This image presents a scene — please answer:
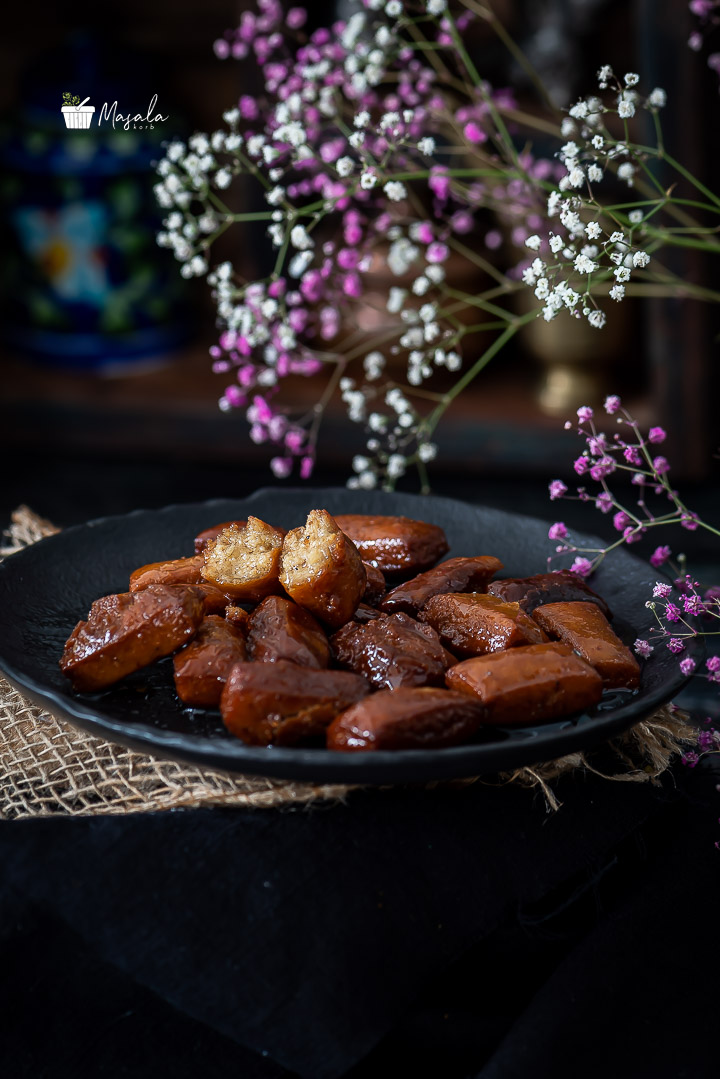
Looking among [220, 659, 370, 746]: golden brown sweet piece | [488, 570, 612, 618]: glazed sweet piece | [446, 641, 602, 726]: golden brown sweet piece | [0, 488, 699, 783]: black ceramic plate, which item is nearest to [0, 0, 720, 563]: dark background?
[0, 488, 699, 783]: black ceramic plate

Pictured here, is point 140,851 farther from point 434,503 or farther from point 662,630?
point 434,503

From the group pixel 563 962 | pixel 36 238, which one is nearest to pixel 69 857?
pixel 563 962

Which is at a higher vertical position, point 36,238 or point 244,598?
point 36,238

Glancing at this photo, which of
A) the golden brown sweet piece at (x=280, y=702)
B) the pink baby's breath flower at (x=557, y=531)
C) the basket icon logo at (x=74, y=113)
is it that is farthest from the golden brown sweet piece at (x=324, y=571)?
the basket icon logo at (x=74, y=113)

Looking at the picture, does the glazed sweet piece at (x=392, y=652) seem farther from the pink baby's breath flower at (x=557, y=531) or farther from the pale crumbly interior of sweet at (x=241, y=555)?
the pink baby's breath flower at (x=557, y=531)

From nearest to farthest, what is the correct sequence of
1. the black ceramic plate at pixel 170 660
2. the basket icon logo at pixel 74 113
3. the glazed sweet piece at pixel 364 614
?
the black ceramic plate at pixel 170 660 < the glazed sweet piece at pixel 364 614 < the basket icon logo at pixel 74 113
